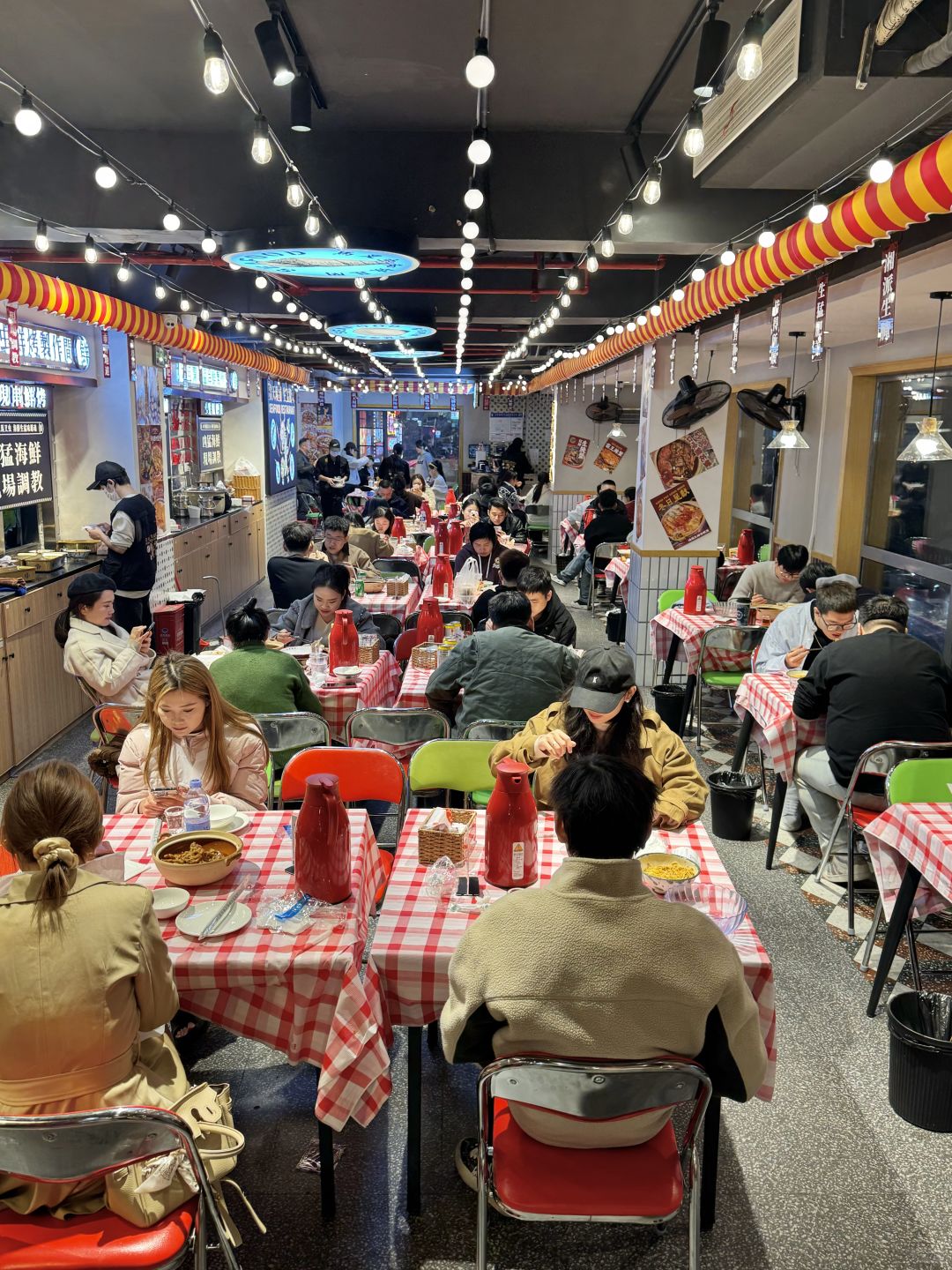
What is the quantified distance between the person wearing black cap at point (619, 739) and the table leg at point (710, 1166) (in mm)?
928

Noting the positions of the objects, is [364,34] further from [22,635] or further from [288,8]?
[22,635]

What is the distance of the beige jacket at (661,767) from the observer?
3.46 meters

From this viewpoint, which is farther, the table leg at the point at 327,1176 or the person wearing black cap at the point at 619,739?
the person wearing black cap at the point at 619,739

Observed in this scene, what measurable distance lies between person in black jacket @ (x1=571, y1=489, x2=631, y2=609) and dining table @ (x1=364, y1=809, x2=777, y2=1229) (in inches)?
423

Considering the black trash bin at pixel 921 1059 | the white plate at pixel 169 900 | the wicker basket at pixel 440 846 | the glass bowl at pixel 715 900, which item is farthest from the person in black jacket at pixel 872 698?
the white plate at pixel 169 900

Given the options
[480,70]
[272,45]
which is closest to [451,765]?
[480,70]

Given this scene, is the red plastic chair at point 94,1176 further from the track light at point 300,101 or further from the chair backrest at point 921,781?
the track light at point 300,101

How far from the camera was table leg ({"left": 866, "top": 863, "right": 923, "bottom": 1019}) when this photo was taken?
3.93 meters

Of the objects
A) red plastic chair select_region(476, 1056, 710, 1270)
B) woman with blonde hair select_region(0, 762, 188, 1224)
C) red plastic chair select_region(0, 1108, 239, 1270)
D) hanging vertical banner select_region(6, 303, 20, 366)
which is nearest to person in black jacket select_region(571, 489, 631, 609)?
hanging vertical banner select_region(6, 303, 20, 366)

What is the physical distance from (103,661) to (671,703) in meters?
4.32

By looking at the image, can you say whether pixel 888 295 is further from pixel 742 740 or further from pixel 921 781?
pixel 742 740

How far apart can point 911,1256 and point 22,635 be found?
21.0ft

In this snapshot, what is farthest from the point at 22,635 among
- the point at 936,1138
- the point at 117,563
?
the point at 936,1138

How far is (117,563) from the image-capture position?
900cm
